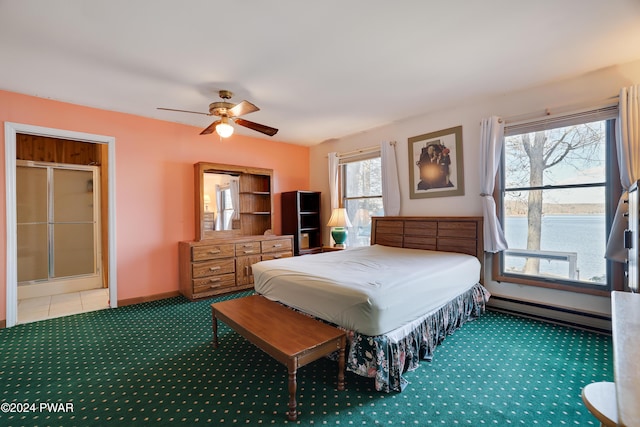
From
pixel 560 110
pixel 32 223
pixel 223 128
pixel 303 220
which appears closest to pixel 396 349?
pixel 223 128

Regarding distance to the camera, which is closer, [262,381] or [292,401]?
[292,401]

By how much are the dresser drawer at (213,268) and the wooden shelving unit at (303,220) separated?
1.31m

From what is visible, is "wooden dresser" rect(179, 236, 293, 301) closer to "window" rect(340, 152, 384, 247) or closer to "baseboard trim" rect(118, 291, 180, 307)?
"baseboard trim" rect(118, 291, 180, 307)

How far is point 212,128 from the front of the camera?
11.3ft

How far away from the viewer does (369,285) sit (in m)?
2.06

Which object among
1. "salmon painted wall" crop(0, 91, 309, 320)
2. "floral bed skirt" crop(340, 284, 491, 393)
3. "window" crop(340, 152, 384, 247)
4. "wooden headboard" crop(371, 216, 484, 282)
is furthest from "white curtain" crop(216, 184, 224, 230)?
"floral bed skirt" crop(340, 284, 491, 393)

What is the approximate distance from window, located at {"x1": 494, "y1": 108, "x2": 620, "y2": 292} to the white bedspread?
0.66m

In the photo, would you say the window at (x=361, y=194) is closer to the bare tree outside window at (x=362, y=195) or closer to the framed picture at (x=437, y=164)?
the bare tree outside window at (x=362, y=195)

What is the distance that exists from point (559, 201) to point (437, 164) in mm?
1436

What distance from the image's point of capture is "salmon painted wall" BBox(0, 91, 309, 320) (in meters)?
3.46

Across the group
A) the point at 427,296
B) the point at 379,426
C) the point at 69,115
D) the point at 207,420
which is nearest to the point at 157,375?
the point at 207,420

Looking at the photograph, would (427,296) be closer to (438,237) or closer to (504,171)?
(438,237)

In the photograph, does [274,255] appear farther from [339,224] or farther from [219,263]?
[339,224]

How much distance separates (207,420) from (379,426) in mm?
1012
